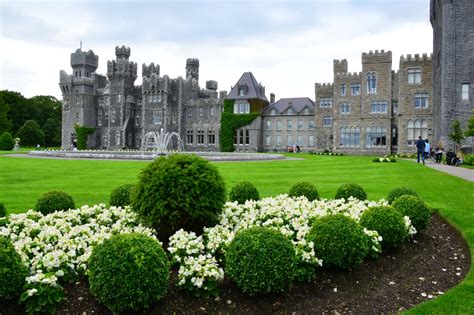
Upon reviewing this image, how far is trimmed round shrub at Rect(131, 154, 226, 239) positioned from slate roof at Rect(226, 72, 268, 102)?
194ft

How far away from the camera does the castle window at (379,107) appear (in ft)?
189

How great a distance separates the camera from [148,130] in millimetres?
77125

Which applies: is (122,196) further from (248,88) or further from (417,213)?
(248,88)

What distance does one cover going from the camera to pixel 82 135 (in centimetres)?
8094

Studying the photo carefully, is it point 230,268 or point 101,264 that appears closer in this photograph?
point 101,264

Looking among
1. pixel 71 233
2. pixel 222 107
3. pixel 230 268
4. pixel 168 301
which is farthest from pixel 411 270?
pixel 222 107

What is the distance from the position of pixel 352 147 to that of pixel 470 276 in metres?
52.6

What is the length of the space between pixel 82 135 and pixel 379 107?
52.0 meters

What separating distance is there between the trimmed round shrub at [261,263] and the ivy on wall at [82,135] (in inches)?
3083

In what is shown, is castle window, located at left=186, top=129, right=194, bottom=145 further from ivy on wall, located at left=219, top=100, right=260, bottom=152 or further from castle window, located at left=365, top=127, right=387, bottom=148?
castle window, located at left=365, top=127, right=387, bottom=148

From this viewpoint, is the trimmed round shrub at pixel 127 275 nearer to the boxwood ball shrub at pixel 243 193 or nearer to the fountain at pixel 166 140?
the boxwood ball shrub at pixel 243 193

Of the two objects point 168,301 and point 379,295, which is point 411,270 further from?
point 168,301

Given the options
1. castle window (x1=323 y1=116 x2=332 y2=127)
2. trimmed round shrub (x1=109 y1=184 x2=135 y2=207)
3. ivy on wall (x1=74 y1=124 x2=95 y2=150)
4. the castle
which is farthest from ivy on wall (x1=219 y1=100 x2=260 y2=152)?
trimmed round shrub (x1=109 y1=184 x2=135 y2=207)

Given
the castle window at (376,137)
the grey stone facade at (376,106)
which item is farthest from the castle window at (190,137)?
the castle window at (376,137)
